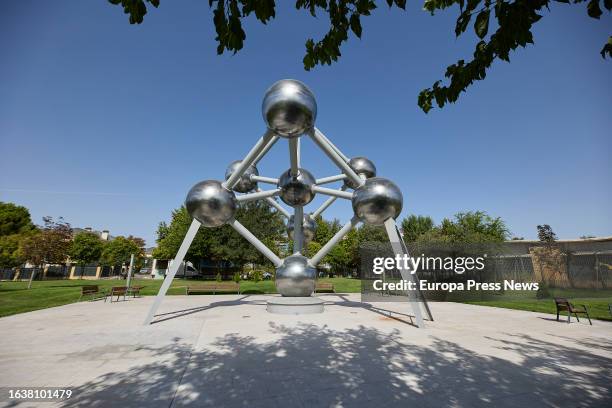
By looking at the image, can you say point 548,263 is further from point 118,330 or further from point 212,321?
point 118,330

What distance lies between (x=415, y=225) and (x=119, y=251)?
56175 millimetres

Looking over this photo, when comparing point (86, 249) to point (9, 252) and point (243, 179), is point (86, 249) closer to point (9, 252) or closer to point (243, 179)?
point (9, 252)

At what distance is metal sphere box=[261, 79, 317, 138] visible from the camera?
29.3 feet

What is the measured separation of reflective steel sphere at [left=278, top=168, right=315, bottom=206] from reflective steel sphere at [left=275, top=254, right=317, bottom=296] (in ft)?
8.85

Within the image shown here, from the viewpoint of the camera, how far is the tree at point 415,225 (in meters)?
55.1

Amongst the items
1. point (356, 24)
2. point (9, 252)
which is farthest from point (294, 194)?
point (9, 252)

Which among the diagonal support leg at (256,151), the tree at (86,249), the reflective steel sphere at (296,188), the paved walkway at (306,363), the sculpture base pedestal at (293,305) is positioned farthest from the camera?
the tree at (86,249)

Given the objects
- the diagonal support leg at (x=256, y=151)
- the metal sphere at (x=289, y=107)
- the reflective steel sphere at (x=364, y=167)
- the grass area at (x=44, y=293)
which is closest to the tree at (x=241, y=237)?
the grass area at (x=44, y=293)

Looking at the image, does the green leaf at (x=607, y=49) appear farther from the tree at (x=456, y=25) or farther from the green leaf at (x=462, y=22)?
the green leaf at (x=462, y=22)

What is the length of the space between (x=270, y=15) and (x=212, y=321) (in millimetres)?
10184

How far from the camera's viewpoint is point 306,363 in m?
5.71

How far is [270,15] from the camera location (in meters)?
2.68

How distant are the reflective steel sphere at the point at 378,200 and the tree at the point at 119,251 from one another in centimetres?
5284

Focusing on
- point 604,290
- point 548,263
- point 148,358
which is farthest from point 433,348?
point 604,290
